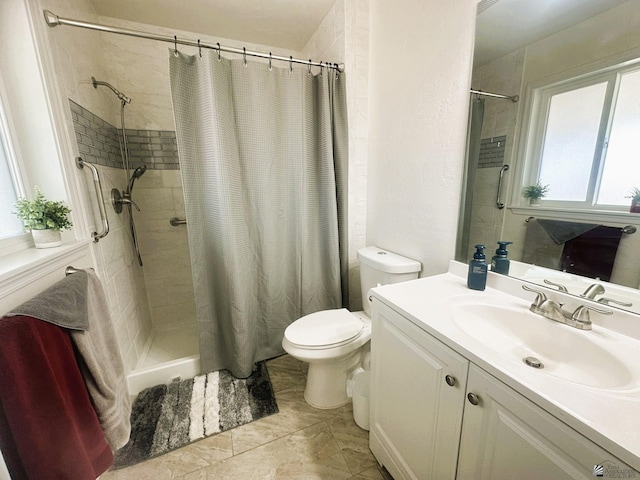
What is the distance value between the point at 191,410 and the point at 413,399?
4.10 ft

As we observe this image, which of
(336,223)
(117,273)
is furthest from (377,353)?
(117,273)

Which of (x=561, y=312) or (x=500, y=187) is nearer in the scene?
(x=561, y=312)

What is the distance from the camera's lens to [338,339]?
1321 millimetres

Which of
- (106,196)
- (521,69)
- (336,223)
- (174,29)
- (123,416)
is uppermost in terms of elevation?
(174,29)

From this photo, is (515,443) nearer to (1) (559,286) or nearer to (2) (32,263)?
(1) (559,286)

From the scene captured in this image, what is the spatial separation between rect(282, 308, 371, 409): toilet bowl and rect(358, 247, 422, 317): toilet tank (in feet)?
0.71

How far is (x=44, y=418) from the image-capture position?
25.7 inches

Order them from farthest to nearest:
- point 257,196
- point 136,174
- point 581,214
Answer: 1. point 136,174
2. point 257,196
3. point 581,214

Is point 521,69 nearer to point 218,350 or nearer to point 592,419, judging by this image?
point 592,419

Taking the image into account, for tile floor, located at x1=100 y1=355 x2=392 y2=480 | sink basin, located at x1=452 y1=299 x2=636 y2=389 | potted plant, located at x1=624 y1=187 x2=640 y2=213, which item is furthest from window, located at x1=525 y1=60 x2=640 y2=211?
tile floor, located at x1=100 y1=355 x2=392 y2=480

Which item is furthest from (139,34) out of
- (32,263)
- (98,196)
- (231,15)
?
(32,263)

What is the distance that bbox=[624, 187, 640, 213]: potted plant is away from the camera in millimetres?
695

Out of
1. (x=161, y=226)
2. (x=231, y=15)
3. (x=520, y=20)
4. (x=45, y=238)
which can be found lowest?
(x=161, y=226)

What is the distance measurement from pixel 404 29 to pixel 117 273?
7.12 feet
